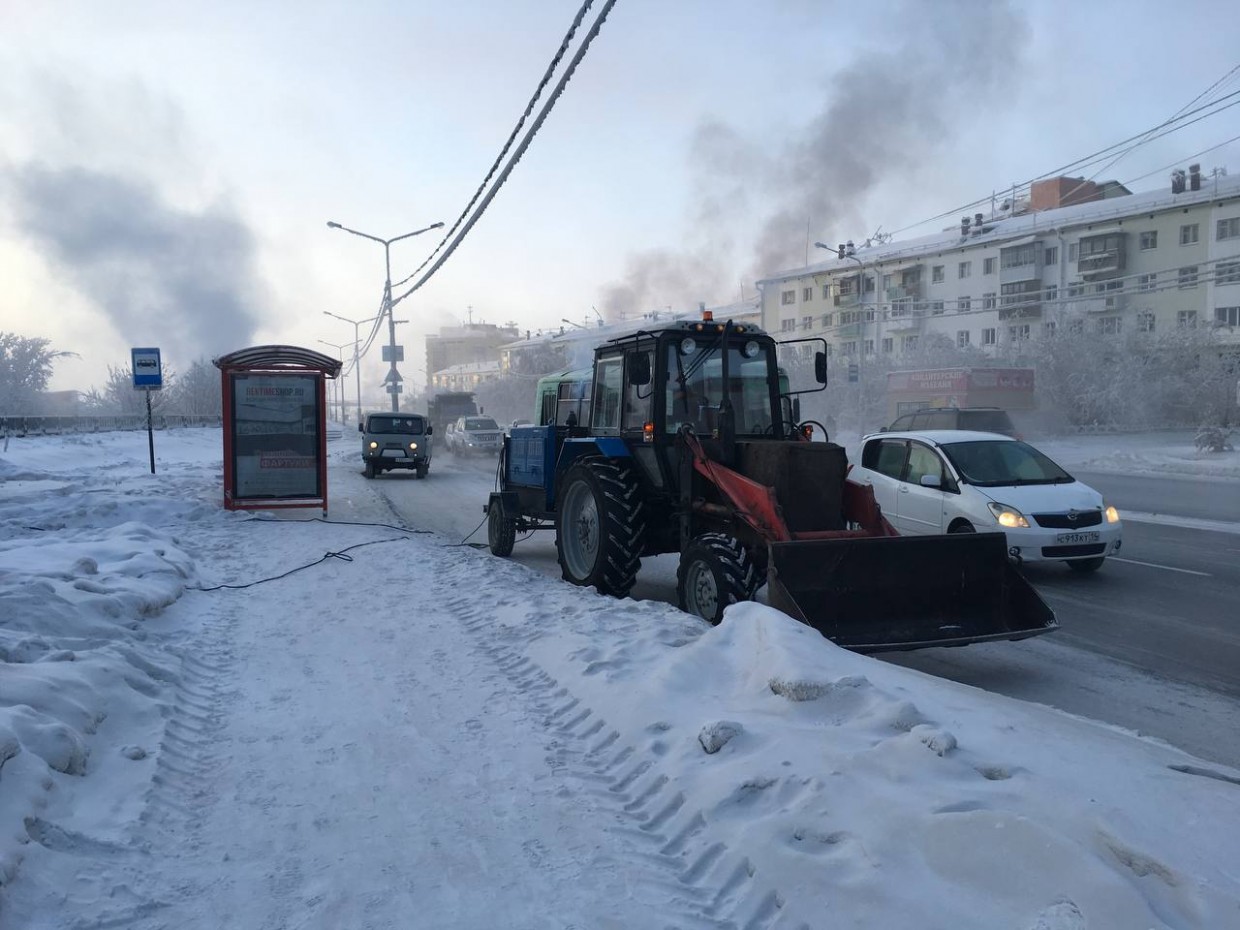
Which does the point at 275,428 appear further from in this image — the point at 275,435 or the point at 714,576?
the point at 714,576

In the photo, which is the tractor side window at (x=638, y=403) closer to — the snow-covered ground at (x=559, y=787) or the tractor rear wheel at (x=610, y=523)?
the tractor rear wheel at (x=610, y=523)

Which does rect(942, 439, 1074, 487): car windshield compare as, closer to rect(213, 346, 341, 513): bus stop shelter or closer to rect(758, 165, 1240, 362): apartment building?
rect(213, 346, 341, 513): bus stop shelter

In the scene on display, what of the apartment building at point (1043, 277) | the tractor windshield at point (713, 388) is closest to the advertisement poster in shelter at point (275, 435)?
the tractor windshield at point (713, 388)

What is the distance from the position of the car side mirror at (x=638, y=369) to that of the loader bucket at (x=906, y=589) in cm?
220

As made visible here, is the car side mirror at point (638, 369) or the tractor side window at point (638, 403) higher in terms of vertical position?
the car side mirror at point (638, 369)

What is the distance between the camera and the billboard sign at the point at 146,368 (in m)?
18.9

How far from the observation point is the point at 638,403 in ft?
29.9

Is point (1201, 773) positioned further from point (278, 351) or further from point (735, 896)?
point (278, 351)

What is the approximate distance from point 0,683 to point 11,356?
6372 cm

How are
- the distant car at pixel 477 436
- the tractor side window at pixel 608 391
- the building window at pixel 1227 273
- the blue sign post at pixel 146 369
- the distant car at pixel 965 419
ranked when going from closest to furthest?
the tractor side window at pixel 608 391, the blue sign post at pixel 146 369, the distant car at pixel 965 419, the distant car at pixel 477 436, the building window at pixel 1227 273

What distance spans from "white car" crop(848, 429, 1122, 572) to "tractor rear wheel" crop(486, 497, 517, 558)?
464 cm

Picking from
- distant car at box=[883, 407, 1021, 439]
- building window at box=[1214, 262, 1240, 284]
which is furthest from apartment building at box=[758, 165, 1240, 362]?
distant car at box=[883, 407, 1021, 439]

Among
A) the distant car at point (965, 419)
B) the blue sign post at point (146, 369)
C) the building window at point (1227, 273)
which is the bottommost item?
the distant car at point (965, 419)

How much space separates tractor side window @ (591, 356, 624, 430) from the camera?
9609mm
